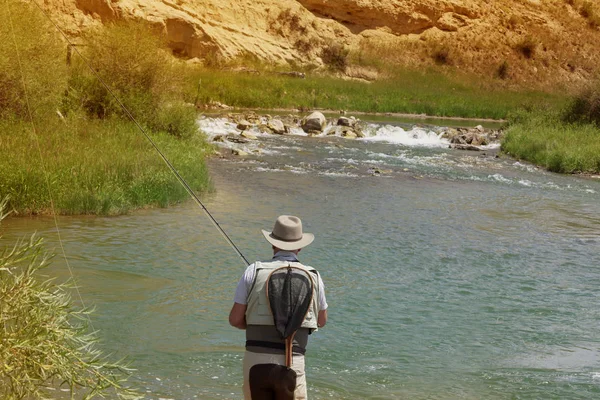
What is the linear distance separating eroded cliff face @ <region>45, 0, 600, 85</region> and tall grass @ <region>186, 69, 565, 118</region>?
2.61 metres

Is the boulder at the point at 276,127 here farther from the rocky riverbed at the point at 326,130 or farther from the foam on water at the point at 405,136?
the foam on water at the point at 405,136

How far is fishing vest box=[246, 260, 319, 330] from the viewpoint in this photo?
4488mm

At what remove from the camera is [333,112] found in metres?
43.6

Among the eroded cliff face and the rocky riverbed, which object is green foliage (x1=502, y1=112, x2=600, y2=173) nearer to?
the rocky riverbed

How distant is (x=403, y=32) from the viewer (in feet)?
200

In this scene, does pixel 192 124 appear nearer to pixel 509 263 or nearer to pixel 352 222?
pixel 352 222

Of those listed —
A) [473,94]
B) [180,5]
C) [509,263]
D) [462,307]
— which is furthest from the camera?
[473,94]

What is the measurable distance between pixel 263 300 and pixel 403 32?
58363 mm

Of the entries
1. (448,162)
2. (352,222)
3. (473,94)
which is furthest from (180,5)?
(352,222)

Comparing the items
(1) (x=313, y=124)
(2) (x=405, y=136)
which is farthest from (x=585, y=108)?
(1) (x=313, y=124)

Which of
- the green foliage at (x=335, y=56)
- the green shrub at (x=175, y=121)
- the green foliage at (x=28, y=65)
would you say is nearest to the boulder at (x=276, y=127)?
the green shrub at (x=175, y=121)

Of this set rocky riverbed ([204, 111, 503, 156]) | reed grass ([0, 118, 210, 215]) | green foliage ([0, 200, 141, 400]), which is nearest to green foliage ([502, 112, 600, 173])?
rocky riverbed ([204, 111, 503, 156])

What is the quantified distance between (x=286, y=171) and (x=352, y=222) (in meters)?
5.90

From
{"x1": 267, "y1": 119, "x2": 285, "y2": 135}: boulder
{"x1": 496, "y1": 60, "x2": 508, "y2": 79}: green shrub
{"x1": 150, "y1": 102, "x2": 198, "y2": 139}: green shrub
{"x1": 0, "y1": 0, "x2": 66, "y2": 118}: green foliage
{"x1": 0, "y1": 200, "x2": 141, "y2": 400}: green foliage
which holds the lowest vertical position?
{"x1": 496, "y1": 60, "x2": 508, "y2": 79}: green shrub
